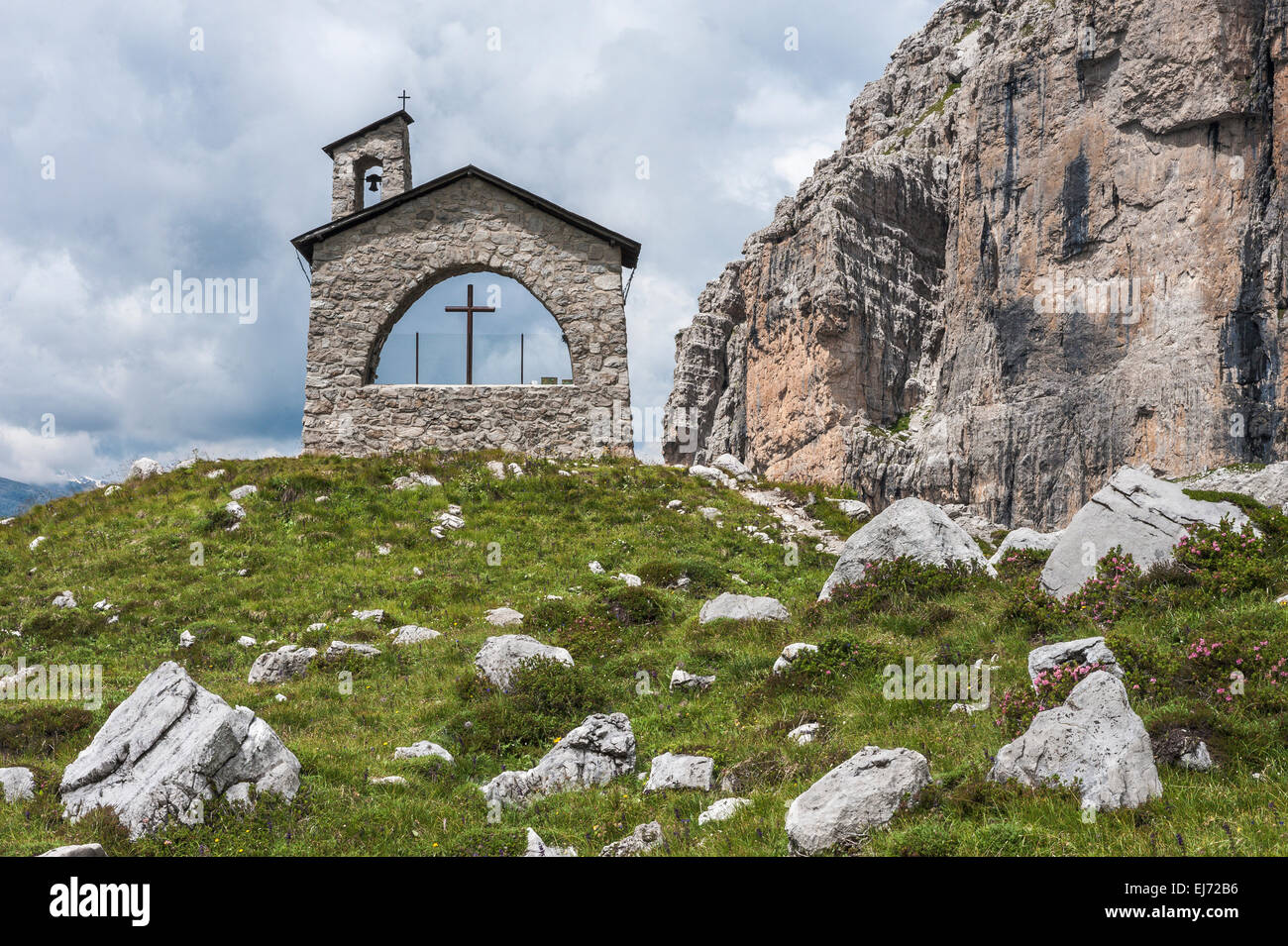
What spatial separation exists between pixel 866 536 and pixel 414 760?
867 centimetres

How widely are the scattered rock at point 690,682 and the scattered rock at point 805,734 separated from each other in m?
2.08

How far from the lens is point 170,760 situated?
7820 millimetres

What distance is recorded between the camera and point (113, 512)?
21.3 m

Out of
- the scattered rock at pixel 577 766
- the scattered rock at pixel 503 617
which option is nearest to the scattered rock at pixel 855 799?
the scattered rock at pixel 577 766

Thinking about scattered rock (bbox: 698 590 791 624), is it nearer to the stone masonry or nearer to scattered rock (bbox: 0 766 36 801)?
scattered rock (bbox: 0 766 36 801)

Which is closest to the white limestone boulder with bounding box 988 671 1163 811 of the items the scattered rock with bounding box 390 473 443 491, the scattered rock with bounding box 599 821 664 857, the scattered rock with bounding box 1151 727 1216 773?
the scattered rock with bounding box 1151 727 1216 773

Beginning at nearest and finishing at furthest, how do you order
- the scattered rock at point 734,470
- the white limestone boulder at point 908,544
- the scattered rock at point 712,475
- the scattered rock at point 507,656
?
1. the scattered rock at point 507,656
2. the white limestone boulder at point 908,544
3. the scattered rock at point 712,475
4. the scattered rock at point 734,470

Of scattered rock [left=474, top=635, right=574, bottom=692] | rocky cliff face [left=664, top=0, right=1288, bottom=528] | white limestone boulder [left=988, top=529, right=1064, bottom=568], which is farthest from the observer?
rocky cliff face [left=664, top=0, right=1288, bottom=528]

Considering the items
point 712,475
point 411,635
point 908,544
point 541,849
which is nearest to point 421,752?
point 541,849

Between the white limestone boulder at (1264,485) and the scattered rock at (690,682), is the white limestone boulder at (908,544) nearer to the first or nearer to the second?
the scattered rock at (690,682)

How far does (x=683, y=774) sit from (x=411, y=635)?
7.08 metres

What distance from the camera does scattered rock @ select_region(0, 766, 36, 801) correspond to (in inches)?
317

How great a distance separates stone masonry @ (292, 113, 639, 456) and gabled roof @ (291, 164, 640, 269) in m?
0.04

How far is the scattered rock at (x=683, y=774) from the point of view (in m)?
8.05
